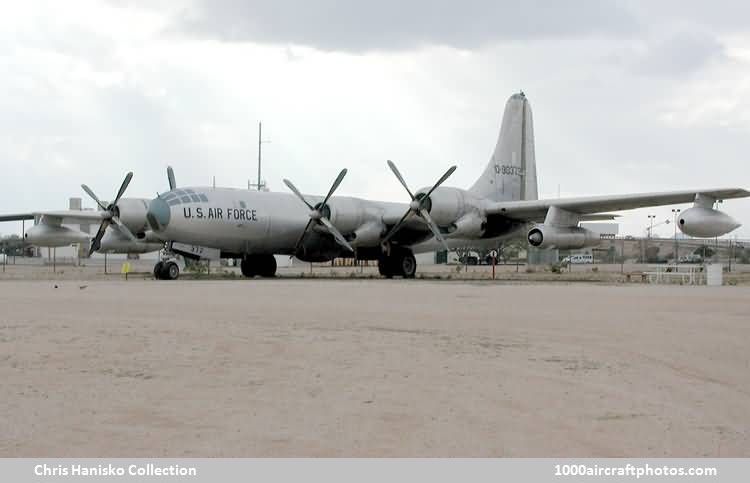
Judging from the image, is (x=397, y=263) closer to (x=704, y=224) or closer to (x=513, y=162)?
(x=513, y=162)

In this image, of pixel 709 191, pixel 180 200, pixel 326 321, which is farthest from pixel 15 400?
pixel 709 191

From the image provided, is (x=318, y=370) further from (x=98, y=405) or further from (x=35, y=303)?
(x=35, y=303)

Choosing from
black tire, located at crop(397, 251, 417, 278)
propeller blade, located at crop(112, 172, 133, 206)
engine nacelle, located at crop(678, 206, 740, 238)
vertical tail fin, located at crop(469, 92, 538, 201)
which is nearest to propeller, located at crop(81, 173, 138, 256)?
propeller blade, located at crop(112, 172, 133, 206)

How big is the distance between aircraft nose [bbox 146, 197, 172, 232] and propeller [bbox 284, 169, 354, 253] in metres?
5.53

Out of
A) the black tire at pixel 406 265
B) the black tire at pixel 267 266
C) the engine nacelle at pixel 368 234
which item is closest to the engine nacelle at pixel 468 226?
the black tire at pixel 406 265

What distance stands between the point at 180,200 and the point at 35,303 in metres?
12.0

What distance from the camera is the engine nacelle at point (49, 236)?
113 ft

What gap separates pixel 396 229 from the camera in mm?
32375

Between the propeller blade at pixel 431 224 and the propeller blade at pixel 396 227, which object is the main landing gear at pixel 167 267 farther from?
the propeller blade at pixel 431 224

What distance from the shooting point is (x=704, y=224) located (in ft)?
86.0

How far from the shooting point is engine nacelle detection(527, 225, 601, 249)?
29734mm

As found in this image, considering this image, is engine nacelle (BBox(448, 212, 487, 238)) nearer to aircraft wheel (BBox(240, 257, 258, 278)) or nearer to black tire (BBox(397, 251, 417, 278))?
black tire (BBox(397, 251, 417, 278))

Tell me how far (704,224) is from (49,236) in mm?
26007

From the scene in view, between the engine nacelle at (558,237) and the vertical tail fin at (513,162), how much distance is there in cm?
512
